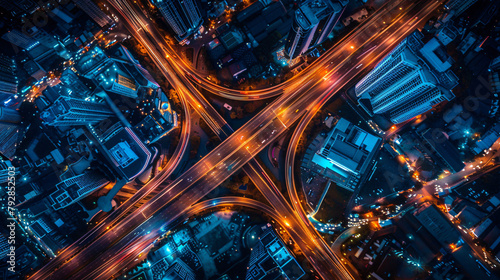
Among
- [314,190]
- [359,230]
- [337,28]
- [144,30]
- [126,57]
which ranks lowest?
[359,230]

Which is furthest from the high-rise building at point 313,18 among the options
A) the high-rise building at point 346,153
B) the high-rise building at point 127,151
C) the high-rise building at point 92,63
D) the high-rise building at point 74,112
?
the high-rise building at point 74,112

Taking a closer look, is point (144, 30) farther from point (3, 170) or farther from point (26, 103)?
point (3, 170)

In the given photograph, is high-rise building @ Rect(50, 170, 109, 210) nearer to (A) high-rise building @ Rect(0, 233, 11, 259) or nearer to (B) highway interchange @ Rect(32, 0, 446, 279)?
(B) highway interchange @ Rect(32, 0, 446, 279)

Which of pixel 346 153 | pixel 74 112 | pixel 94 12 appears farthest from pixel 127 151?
pixel 346 153

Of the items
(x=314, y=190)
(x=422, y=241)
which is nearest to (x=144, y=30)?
(x=314, y=190)

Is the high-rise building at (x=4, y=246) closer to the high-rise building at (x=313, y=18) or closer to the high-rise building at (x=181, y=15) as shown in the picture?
the high-rise building at (x=181, y=15)

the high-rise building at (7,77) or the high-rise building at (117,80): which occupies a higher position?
the high-rise building at (7,77)
